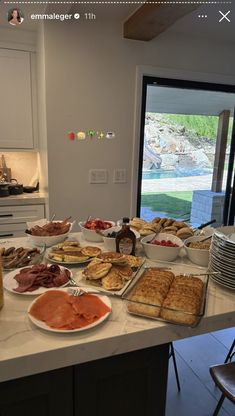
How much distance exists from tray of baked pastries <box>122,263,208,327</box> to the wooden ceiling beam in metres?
1.80

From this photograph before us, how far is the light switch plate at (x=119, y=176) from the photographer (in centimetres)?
295

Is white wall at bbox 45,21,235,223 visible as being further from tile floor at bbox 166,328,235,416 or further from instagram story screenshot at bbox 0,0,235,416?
tile floor at bbox 166,328,235,416

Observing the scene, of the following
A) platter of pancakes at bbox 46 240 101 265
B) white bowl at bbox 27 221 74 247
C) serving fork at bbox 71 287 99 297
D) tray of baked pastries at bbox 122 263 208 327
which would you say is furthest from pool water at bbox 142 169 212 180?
serving fork at bbox 71 287 99 297

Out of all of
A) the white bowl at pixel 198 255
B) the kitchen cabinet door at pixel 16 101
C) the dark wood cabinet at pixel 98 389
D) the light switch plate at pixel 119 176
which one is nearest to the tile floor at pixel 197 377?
the dark wood cabinet at pixel 98 389

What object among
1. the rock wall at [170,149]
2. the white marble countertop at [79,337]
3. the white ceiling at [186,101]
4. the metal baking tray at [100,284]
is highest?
the white ceiling at [186,101]

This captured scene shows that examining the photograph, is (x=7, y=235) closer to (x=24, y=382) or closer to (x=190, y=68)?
(x=24, y=382)

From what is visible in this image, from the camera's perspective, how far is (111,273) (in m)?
1.14

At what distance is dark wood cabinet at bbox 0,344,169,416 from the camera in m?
0.87

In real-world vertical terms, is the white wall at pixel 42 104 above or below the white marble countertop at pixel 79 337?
above

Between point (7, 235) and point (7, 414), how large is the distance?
214cm

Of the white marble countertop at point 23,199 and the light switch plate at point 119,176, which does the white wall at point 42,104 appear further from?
the light switch plate at point 119,176

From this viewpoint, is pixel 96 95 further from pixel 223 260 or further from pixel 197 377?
pixel 197 377

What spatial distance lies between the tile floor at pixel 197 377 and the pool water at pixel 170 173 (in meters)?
1.68

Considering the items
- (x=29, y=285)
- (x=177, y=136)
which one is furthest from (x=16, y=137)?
(x=29, y=285)
